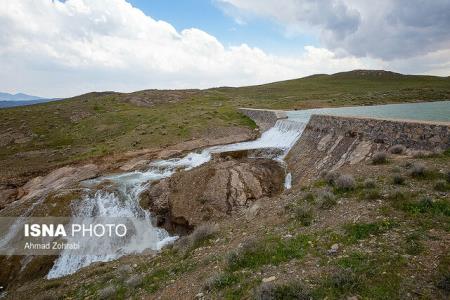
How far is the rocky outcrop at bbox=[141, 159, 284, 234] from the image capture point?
19.4m

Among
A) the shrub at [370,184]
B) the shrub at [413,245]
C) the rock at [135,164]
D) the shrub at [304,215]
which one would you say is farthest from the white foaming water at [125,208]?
the shrub at [413,245]

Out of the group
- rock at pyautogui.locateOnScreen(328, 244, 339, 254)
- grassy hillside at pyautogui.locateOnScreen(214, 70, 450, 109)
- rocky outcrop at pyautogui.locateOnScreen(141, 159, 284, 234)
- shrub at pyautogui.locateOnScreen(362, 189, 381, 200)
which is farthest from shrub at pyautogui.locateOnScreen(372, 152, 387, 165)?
grassy hillside at pyautogui.locateOnScreen(214, 70, 450, 109)

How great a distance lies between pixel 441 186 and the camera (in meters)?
12.0

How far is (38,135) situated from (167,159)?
30.7m

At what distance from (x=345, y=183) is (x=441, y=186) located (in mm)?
3411

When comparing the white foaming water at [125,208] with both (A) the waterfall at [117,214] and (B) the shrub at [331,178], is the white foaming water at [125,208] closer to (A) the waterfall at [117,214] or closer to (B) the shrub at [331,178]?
(A) the waterfall at [117,214]

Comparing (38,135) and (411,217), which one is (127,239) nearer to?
(411,217)

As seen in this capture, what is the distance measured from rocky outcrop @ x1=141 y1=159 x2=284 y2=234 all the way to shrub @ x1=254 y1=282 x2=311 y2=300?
10735mm

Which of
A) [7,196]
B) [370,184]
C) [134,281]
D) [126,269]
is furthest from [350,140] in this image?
[7,196]

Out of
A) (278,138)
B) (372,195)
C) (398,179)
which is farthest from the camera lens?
(278,138)

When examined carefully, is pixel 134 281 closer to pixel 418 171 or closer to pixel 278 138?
pixel 418 171

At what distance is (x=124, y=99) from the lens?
86062mm

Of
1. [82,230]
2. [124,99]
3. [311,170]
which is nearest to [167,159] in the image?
[82,230]

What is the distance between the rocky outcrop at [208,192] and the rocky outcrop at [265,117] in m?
18.7
